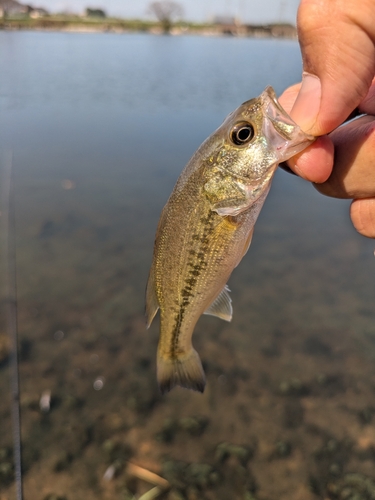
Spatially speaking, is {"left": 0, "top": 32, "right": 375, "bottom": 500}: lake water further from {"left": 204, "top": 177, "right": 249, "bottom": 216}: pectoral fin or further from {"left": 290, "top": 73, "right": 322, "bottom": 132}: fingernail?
{"left": 290, "top": 73, "right": 322, "bottom": 132}: fingernail

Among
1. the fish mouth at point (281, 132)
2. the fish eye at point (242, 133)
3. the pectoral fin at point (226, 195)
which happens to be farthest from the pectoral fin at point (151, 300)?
the fish mouth at point (281, 132)

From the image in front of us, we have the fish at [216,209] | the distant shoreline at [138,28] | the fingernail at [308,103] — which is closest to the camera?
the fingernail at [308,103]

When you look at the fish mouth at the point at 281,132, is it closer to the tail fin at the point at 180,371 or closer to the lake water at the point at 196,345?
the tail fin at the point at 180,371

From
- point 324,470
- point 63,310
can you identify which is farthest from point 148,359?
point 324,470

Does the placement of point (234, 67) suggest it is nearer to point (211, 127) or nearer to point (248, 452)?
point (211, 127)

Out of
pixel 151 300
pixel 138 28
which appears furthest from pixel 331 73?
pixel 138 28

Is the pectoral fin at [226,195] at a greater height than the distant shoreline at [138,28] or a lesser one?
greater

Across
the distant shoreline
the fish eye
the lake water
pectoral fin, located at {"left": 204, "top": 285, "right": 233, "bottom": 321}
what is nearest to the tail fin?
pectoral fin, located at {"left": 204, "top": 285, "right": 233, "bottom": 321}
